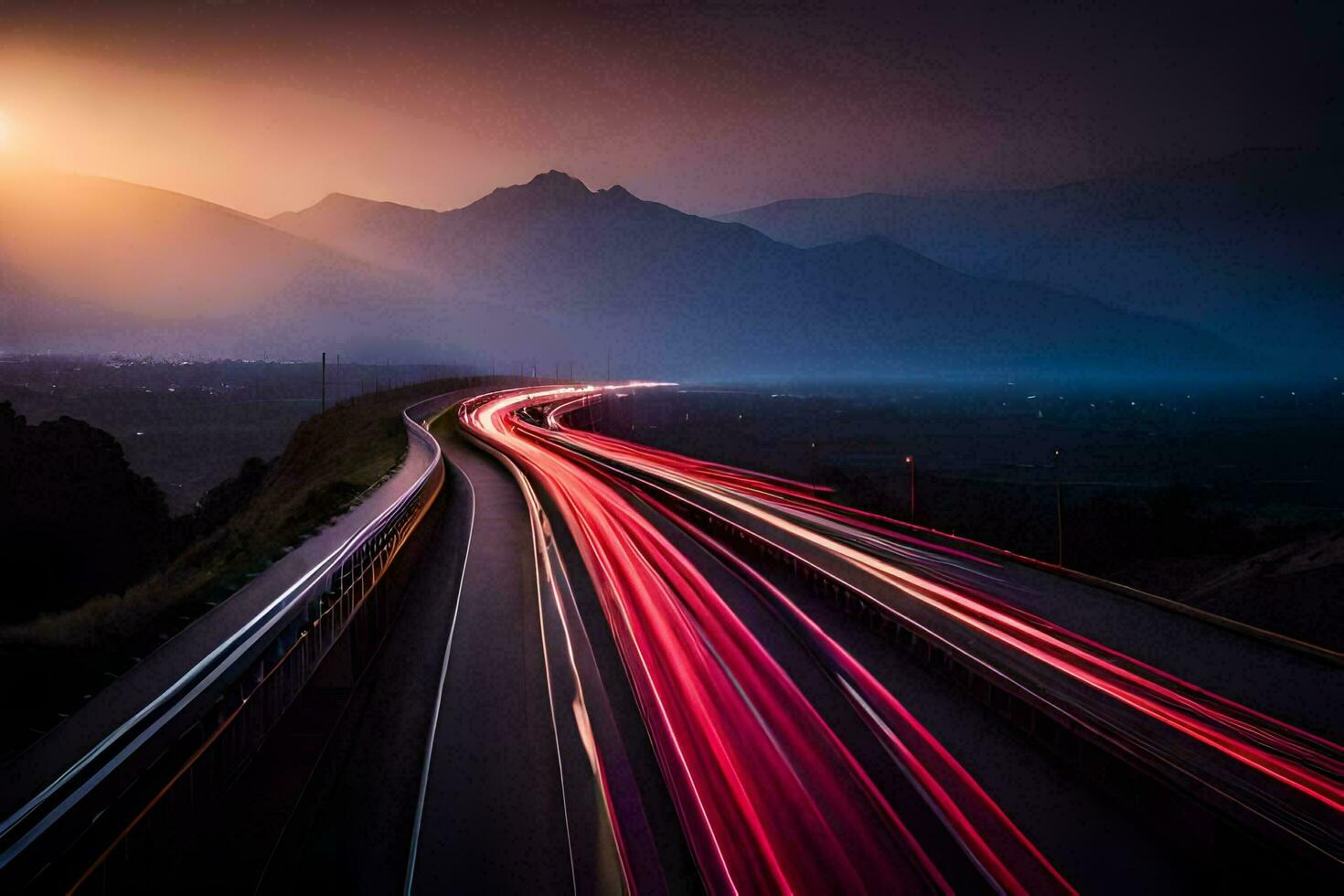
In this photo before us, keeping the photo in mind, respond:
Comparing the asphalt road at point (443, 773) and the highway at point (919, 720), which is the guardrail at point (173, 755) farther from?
the highway at point (919, 720)

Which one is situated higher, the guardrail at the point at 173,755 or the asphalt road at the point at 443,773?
the guardrail at the point at 173,755

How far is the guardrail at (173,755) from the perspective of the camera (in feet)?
18.3

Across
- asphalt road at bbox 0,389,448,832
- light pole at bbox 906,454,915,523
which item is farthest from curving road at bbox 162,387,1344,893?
light pole at bbox 906,454,915,523

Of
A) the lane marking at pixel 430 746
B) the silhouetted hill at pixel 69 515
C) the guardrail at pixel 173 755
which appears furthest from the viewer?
the silhouetted hill at pixel 69 515

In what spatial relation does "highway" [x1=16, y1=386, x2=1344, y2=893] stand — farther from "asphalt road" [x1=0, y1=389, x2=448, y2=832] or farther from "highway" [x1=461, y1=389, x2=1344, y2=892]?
"asphalt road" [x1=0, y1=389, x2=448, y2=832]

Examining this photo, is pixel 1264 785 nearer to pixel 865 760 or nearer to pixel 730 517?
pixel 865 760

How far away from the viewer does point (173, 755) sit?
7.45m

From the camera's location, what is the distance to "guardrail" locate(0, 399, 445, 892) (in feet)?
18.3

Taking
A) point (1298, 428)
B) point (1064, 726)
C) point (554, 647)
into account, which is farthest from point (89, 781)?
point (1298, 428)

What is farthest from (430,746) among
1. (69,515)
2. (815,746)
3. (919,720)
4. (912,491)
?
(69,515)

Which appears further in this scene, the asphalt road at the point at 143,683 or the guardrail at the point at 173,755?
the asphalt road at the point at 143,683

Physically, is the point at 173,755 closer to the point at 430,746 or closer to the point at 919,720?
the point at 430,746

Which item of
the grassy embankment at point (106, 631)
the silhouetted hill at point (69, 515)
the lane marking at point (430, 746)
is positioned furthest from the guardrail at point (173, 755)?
the silhouetted hill at point (69, 515)

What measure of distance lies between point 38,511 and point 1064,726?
164ft
